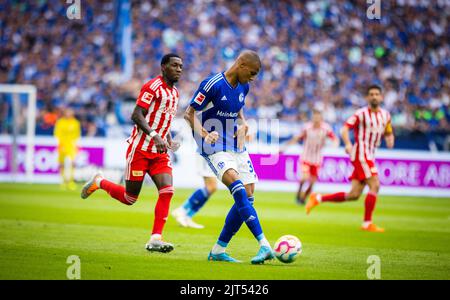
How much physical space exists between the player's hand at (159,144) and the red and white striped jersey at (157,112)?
449mm

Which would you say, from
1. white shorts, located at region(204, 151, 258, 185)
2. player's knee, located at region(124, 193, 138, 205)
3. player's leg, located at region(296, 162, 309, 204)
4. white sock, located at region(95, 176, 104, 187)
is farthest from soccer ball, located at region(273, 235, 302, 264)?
player's leg, located at region(296, 162, 309, 204)

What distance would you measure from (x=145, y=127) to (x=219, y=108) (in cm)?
100

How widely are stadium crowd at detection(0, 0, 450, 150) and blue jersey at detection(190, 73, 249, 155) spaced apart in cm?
1784

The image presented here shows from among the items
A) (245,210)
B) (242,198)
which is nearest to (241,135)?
(242,198)

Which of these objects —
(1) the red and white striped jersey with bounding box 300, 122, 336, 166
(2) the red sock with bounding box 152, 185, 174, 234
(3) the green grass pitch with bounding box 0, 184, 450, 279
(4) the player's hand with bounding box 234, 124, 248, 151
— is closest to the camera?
(3) the green grass pitch with bounding box 0, 184, 450, 279

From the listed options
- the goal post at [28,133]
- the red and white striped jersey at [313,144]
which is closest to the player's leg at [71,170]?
the goal post at [28,133]

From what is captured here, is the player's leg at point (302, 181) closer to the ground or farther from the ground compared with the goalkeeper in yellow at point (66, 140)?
closer to the ground

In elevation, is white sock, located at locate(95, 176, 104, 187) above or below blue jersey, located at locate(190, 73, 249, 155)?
below

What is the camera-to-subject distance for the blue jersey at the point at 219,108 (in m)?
8.42

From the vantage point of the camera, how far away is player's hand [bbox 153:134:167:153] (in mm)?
8852

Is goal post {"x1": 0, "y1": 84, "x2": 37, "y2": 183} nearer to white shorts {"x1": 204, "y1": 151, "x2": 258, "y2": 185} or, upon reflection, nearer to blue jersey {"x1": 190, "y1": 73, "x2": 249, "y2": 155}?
blue jersey {"x1": 190, "y1": 73, "x2": 249, "y2": 155}

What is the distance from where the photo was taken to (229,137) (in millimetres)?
8672

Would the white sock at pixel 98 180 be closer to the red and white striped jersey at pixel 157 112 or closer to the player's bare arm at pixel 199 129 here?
the red and white striped jersey at pixel 157 112

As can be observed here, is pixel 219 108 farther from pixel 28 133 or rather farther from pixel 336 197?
pixel 28 133
